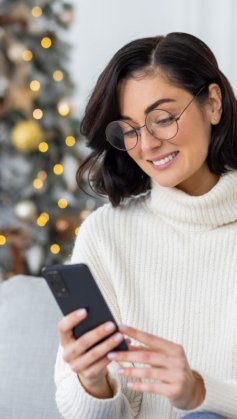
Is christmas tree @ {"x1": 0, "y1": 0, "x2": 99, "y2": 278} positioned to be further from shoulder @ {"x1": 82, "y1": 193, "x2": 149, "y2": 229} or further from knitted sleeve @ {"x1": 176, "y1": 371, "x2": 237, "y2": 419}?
knitted sleeve @ {"x1": 176, "y1": 371, "x2": 237, "y2": 419}

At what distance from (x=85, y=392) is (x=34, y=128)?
8.16ft

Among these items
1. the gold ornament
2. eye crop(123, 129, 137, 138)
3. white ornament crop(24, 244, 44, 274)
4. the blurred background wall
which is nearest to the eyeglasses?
eye crop(123, 129, 137, 138)

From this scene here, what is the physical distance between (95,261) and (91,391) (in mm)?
355

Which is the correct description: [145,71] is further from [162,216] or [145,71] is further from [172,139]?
[162,216]

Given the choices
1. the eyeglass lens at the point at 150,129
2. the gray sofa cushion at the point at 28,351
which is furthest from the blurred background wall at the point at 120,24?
the eyeglass lens at the point at 150,129

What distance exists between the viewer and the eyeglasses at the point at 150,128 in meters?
1.84

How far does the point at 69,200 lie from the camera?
4.54 meters

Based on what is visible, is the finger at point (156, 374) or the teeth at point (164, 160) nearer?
the finger at point (156, 374)

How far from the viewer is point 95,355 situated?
1568mm

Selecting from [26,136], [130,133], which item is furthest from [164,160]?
[26,136]

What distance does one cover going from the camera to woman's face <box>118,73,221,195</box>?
6.09ft

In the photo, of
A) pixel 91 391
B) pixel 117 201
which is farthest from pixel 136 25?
pixel 91 391

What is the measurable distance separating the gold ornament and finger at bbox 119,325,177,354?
263cm

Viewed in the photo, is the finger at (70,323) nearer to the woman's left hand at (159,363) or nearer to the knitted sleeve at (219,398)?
the woman's left hand at (159,363)
